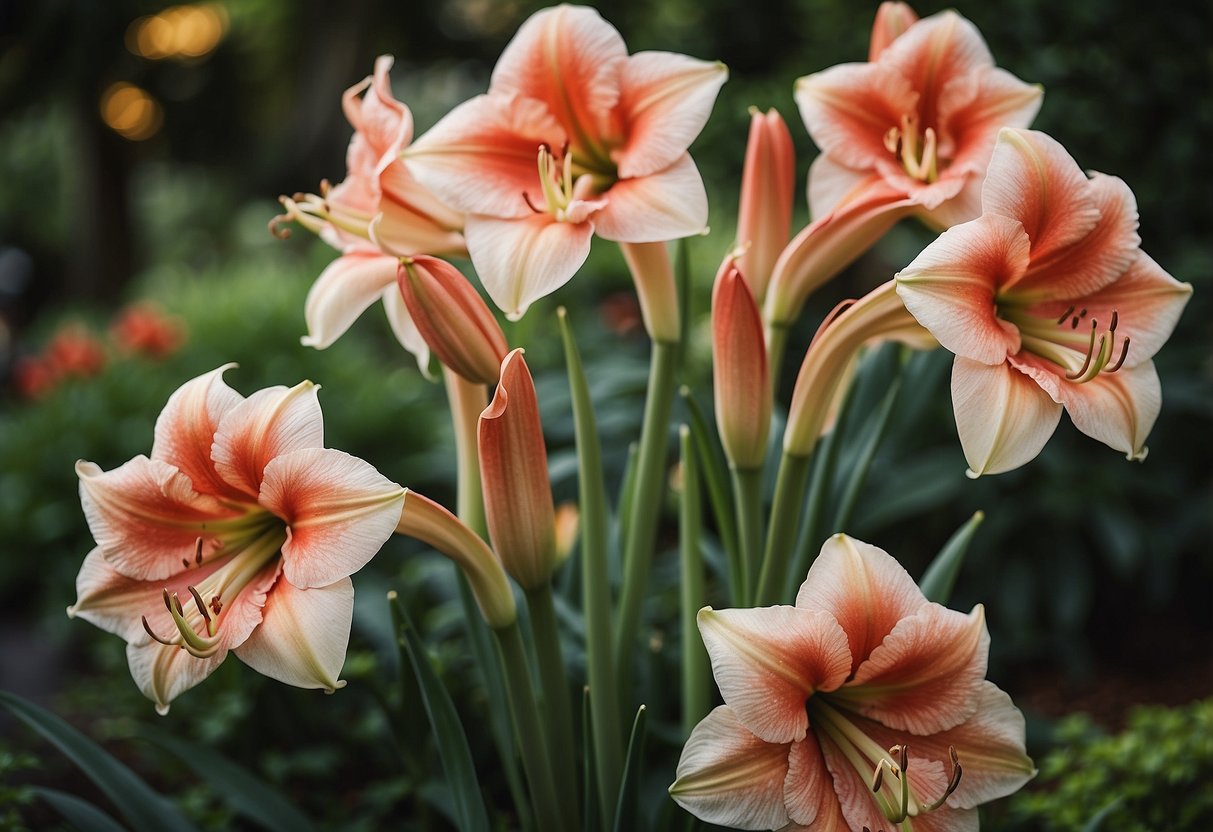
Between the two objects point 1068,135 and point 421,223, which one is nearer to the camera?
point 421,223

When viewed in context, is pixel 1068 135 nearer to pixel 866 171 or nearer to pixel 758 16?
pixel 758 16

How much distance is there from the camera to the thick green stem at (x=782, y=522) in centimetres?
125

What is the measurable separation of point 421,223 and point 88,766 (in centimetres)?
81

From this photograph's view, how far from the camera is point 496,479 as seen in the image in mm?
1079

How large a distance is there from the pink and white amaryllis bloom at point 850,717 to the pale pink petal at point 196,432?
1.79ft

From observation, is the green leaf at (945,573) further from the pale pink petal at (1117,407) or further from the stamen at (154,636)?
the stamen at (154,636)

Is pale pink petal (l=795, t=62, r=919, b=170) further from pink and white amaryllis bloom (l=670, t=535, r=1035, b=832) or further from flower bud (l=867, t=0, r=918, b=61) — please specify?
pink and white amaryllis bloom (l=670, t=535, r=1035, b=832)

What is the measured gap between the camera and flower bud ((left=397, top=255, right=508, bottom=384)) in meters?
1.07

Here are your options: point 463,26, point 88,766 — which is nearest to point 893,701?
point 88,766

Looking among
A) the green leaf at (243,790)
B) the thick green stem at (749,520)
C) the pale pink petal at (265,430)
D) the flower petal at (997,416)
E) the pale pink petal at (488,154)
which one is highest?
the pale pink petal at (488,154)

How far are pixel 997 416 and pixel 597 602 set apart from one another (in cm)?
58

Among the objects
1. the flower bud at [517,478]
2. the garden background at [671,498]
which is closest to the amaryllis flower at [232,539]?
the flower bud at [517,478]

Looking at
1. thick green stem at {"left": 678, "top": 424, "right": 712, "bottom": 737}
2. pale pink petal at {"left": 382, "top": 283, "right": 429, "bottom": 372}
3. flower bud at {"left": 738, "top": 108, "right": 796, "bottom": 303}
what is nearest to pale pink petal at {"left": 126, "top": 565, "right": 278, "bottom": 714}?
pale pink petal at {"left": 382, "top": 283, "right": 429, "bottom": 372}

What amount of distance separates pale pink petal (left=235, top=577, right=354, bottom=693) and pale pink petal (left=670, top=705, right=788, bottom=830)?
14.3 inches
